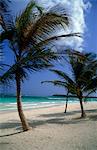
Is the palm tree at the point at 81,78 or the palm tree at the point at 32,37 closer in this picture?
the palm tree at the point at 32,37

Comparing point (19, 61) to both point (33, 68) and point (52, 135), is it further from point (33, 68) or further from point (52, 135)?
point (52, 135)

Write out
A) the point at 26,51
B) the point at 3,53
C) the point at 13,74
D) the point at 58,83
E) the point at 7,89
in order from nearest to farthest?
the point at 3,53 → the point at 7,89 → the point at 13,74 → the point at 26,51 → the point at 58,83

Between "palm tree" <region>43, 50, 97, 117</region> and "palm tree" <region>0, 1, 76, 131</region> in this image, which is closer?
"palm tree" <region>0, 1, 76, 131</region>

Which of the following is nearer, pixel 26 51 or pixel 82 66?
A: pixel 26 51

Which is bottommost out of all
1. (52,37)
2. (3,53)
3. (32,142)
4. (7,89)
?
(32,142)

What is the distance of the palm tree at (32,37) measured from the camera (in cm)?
715

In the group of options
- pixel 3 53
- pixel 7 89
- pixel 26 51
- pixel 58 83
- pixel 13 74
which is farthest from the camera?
pixel 58 83

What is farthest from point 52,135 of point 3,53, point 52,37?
point 3,53

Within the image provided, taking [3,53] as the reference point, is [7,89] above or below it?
below

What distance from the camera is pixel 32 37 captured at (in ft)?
24.9

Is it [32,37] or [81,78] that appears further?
[81,78]

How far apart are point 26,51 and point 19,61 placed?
59cm

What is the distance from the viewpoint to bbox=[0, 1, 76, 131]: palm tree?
281 inches

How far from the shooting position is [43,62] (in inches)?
289
